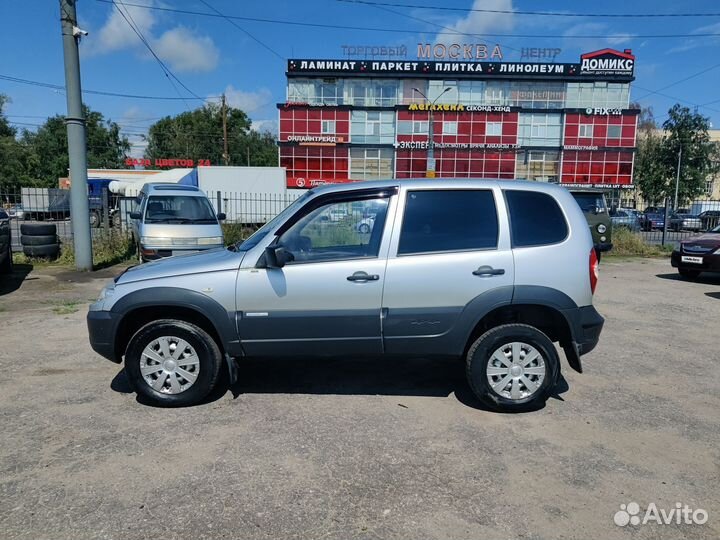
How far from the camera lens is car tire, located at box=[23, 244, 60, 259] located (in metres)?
12.7

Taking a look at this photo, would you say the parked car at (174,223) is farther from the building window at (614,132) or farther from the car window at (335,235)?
the building window at (614,132)

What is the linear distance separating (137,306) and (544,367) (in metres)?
3.36

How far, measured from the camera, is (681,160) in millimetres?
49719

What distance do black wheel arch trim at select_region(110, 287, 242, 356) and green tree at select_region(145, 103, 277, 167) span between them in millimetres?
74264

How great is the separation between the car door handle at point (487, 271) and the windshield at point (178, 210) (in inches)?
350

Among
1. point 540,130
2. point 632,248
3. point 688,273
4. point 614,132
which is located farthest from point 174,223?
point 614,132

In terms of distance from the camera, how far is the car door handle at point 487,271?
4.19m

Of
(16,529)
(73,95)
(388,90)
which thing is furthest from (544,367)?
(388,90)

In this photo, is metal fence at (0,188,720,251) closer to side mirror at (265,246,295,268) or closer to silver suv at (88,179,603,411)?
silver suv at (88,179,603,411)

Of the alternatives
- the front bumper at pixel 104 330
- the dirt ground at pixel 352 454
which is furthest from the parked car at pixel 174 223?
the front bumper at pixel 104 330

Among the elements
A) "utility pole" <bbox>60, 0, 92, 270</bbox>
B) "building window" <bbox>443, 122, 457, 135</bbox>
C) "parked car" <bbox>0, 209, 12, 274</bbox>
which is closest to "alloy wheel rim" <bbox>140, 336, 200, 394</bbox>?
"parked car" <bbox>0, 209, 12, 274</bbox>

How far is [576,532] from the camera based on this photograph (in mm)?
2812

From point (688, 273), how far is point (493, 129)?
46.9 m

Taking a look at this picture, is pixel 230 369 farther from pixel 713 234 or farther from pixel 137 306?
pixel 713 234
